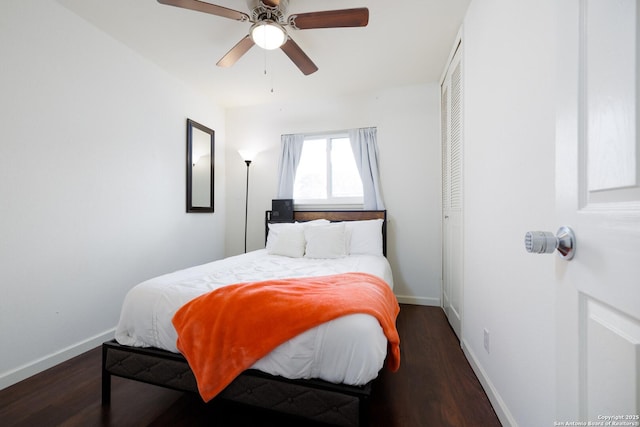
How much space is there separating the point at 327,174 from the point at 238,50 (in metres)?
1.83

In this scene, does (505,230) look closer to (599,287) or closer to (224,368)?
(599,287)

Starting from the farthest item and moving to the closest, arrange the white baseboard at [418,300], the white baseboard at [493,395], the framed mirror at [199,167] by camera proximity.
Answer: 1. the framed mirror at [199,167]
2. the white baseboard at [418,300]
3. the white baseboard at [493,395]

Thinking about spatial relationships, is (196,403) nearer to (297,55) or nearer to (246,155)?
(297,55)

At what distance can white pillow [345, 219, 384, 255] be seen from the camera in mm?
2893

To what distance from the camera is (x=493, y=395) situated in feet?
4.88

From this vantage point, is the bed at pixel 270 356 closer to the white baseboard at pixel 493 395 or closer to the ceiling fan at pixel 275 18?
the white baseboard at pixel 493 395

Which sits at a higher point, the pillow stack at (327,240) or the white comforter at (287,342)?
the pillow stack at (327,240)

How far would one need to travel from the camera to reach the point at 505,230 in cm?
139

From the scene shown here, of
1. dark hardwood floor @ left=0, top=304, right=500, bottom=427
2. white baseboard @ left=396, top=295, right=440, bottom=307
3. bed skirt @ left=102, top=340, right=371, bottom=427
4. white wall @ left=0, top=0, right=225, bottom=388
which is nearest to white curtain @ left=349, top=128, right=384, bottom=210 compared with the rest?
white baseboard @ left=396, top=295, right=440, bottom=307

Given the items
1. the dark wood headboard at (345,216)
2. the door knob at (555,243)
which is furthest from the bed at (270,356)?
the dark wood headboard at (345,216)

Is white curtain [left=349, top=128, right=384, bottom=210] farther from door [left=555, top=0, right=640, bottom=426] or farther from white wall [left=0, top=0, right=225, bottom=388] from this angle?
door [left=555, top=0, right=640, bottom=426]

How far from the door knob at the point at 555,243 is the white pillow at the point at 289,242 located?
228cm

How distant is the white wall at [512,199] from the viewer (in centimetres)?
102

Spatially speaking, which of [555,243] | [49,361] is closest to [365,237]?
[555,243]
